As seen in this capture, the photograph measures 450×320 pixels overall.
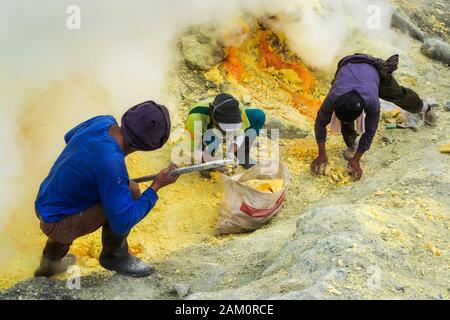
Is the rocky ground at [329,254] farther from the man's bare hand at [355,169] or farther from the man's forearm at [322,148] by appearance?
the man's forearm at [322,148]

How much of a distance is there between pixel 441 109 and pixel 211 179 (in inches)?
114

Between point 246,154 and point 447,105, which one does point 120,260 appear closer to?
point 246,154

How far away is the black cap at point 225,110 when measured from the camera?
4.12 meters

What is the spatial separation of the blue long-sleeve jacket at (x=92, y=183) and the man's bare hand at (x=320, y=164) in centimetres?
228

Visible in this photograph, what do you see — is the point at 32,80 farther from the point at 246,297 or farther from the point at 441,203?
the point at 441,203

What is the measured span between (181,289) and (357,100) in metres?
2.16

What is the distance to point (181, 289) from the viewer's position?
314cm

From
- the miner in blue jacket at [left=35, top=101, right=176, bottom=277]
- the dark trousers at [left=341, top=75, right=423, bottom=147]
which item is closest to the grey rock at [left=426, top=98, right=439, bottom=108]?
the dark trousers at [left=341, top=75, right=423, bottom=147]

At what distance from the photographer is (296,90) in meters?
5.98

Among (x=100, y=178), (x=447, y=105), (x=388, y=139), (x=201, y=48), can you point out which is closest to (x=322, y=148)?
(x=388, y=139)

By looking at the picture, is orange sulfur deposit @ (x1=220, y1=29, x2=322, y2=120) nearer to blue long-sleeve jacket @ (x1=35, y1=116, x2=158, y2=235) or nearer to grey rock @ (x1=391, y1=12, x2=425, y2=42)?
grey rock @ (x1=391, y1=12, x2=425, y2=42)

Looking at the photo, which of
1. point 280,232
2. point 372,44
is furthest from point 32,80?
point 372,44
